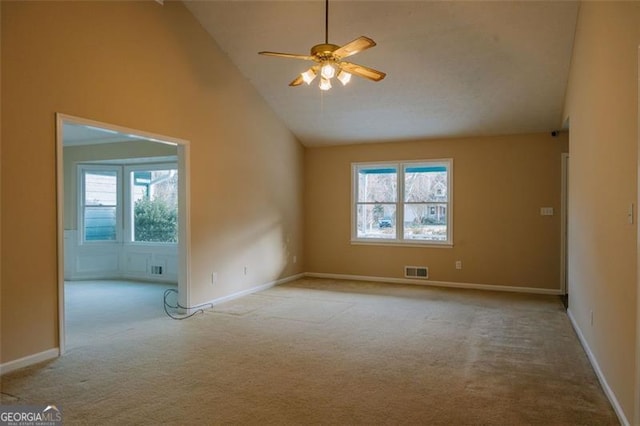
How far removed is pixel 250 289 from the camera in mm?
6418

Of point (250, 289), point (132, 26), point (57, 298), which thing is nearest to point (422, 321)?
point (250, 289)

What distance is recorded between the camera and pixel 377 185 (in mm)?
7730

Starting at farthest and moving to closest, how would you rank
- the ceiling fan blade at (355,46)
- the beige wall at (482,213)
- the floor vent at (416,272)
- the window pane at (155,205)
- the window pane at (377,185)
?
the window pane at (155,205) → the window pane at (377,185) → the floor vent at (416,272) → the beige wall at (482,213) → the ceiling fan blade at (355,46)

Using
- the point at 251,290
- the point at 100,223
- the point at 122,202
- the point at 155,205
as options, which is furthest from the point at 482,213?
the point at 100,223

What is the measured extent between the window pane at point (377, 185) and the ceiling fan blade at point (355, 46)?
424 cm

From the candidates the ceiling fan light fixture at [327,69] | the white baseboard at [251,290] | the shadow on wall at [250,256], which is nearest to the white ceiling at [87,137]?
the shadow on wall at [250,256]

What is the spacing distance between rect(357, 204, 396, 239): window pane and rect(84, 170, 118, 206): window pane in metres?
4.74

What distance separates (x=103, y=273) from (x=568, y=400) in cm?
774

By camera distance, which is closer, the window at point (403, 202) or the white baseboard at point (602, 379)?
the white baseboard at point (602, 379)

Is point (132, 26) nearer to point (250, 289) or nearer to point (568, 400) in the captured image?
point (250, 289)

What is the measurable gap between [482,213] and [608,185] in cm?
386

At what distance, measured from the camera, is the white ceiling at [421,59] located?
4594 mm

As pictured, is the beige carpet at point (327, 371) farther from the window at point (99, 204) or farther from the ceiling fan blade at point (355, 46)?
the window at point (99, 204)

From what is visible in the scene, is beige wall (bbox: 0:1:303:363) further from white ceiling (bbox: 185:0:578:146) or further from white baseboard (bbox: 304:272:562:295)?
white baseboard (bbox: 304:272:562:295)
